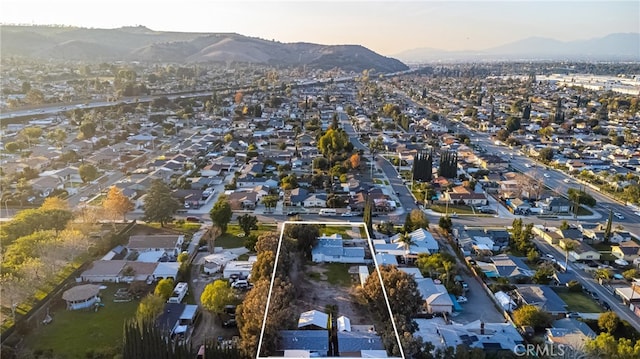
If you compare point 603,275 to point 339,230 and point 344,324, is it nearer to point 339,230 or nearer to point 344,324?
point 339,230

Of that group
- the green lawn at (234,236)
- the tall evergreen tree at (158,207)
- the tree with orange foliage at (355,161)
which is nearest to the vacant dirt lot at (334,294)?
the green lawn at (234,236)

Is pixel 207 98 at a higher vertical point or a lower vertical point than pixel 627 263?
higher

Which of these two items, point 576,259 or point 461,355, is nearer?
point 461,355

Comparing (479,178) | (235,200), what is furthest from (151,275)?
(479,178)

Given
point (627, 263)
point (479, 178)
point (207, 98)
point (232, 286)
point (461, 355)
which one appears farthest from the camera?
point (207, 98)

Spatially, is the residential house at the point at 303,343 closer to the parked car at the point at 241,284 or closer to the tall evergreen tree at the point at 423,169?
the parked car at the point at 241,284

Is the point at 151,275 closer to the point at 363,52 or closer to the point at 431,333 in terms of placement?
the point at 431,333

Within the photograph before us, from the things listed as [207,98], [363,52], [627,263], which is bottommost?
[627,263]
